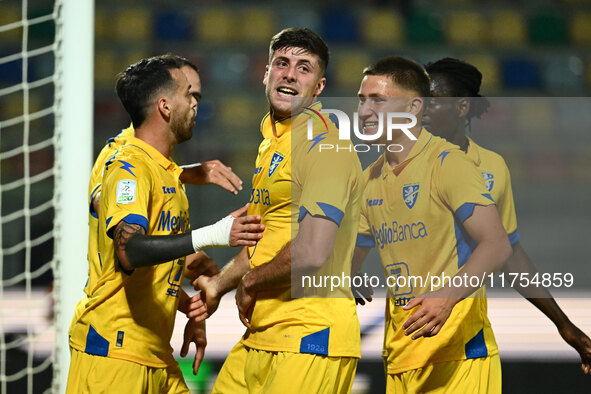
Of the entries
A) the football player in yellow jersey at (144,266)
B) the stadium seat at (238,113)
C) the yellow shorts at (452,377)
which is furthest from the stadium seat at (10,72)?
the yellow shorts at (452,377)

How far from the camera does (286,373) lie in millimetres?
2678

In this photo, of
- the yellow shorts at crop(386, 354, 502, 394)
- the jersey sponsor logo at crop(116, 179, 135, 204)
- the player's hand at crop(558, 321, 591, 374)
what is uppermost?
the jersey sponsor logo at crop(116, 179, 135, 204)

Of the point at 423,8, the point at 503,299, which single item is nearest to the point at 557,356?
the point at 503,299

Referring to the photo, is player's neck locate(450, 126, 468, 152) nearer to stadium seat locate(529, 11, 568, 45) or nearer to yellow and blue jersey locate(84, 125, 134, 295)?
yellow and blue jersey locate(84, 125, 134, 295)

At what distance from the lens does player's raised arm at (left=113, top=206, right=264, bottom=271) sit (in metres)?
2.58

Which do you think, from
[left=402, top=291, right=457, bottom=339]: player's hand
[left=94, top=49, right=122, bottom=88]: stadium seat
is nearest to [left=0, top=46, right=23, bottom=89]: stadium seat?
[left=94, top=49, right=122, bottom=88]: stadium seat

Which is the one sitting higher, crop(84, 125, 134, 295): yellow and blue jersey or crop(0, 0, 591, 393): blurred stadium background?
crop(0, 0, 591, 393): blurred stadium background

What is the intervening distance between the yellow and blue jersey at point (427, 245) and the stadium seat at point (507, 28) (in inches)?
303

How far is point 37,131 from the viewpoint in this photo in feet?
28.9

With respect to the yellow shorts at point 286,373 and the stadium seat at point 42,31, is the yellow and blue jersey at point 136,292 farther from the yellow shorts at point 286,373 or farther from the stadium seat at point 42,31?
Answer: the stadium seat at point 42,31

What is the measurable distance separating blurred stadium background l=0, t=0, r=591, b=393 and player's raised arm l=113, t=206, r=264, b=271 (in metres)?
5.27

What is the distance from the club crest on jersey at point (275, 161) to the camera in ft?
9.30

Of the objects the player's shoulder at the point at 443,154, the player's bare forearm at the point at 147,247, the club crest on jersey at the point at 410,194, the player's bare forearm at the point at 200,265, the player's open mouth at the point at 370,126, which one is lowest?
the player's bare forearm at the point at 147,247

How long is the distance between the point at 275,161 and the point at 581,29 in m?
8.83
